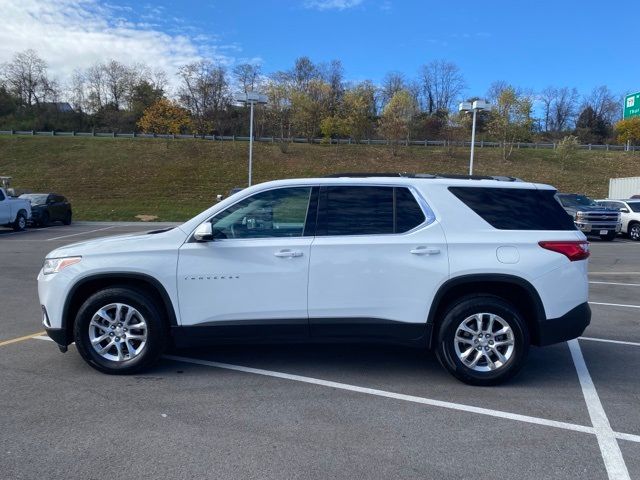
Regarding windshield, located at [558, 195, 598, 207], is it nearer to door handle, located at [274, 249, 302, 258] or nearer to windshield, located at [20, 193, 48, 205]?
door handle, located at [274, 249, 302, 258]

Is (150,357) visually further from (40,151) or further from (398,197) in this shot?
(40,151)

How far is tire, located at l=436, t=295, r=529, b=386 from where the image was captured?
15.1ft

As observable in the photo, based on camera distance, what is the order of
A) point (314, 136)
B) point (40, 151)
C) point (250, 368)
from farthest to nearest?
point (314, 136) < point (40, 151) < point (250, 368)

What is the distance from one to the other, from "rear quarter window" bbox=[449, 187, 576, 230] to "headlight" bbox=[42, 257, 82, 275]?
353 centimetres

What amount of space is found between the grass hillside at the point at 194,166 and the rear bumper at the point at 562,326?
2790 centimetres

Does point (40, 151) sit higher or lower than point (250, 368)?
higher

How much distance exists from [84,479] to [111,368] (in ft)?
5.84

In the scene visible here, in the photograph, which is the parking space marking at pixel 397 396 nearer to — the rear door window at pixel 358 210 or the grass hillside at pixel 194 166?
the rear door window at pixel 358 210

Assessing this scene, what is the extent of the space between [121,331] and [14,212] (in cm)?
1884

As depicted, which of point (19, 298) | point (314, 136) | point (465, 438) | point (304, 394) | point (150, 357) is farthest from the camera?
point (314, 136)

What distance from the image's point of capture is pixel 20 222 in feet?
68.8

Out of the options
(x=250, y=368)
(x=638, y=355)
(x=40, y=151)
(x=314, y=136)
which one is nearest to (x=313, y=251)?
Answer: (x=250, y=368)

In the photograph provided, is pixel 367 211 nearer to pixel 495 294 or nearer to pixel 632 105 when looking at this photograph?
pixel 495 294

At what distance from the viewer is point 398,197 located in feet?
15.7
